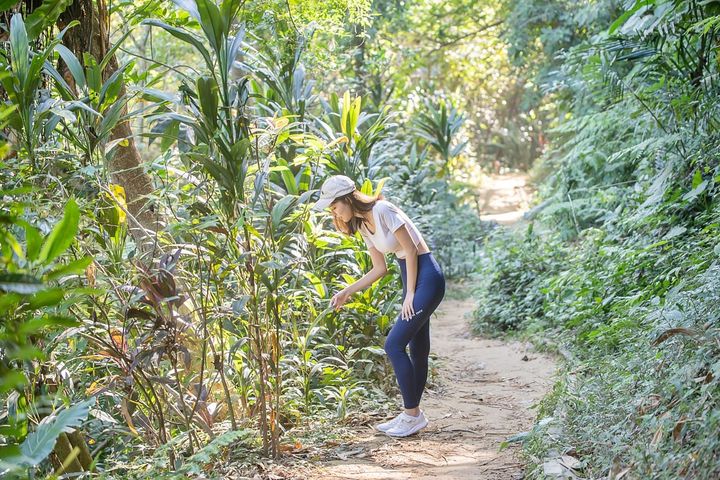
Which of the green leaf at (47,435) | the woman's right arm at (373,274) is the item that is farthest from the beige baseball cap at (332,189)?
the green leaf at (47,435)

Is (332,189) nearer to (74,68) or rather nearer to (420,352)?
(420,352)

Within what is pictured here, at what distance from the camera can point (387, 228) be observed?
13.6ft

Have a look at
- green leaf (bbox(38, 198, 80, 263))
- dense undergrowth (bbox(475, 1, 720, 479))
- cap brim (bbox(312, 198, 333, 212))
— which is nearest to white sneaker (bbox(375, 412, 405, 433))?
dense undergrowth (bbox(475, 1, 720, 479))

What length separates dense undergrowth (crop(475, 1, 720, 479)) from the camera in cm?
281

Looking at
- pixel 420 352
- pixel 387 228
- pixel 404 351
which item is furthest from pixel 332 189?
pixel 420 352

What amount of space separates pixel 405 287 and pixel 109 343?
1.71 meters

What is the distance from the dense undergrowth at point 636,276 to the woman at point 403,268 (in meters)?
0.78

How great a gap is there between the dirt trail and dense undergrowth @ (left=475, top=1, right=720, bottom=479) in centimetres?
28

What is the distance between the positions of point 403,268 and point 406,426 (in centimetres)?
89

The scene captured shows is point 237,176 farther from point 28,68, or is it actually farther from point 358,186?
point 358,186

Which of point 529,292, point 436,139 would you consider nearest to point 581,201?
point 529,292

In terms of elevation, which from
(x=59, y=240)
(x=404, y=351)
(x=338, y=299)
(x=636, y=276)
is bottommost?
(x=636, y=276)

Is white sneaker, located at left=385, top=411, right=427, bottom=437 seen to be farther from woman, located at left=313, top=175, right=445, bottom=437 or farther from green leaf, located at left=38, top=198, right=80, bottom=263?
green leaf, located at left=38, top=198, right=80, bottom=263

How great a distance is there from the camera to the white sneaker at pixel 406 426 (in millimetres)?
4203
